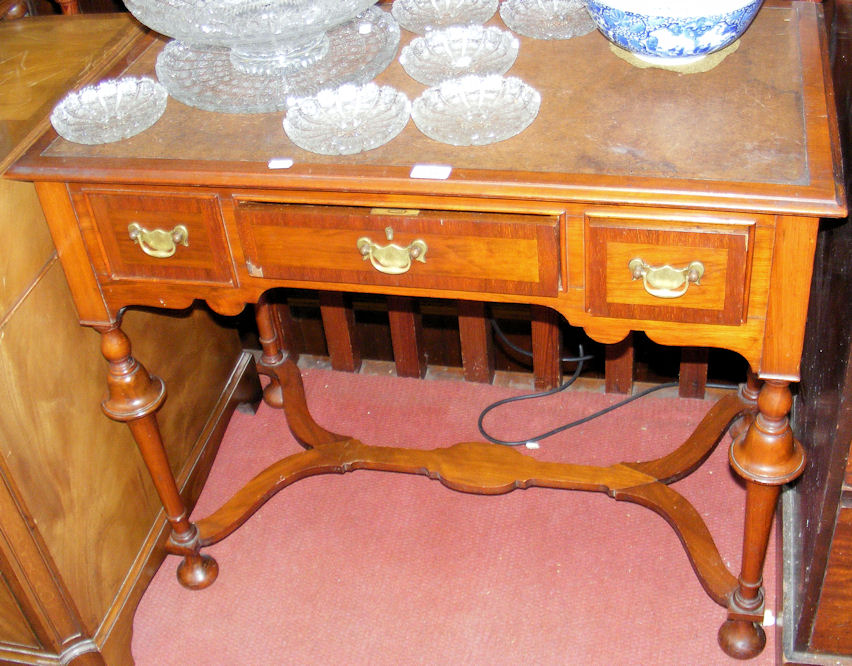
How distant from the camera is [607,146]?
1247 mm

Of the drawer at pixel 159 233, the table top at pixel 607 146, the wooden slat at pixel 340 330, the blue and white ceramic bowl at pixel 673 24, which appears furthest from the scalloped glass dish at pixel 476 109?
the wooden slat at pixel 340 330

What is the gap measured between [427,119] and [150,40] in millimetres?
568

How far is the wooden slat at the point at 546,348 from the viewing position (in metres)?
2.03

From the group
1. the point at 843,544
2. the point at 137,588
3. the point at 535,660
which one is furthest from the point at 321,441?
the point at 843,544

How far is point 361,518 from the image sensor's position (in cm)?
196

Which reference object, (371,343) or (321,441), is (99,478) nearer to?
(321,441)

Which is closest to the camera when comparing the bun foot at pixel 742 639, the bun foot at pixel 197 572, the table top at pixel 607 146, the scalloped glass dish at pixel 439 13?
the table top at pixel 607 146

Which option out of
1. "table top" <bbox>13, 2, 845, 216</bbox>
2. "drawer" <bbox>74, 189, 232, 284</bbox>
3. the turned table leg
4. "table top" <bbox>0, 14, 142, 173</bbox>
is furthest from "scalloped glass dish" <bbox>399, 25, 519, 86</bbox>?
the turned table leg

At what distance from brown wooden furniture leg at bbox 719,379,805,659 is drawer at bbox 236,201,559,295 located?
0.35 meters

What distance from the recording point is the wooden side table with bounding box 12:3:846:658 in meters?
1.19

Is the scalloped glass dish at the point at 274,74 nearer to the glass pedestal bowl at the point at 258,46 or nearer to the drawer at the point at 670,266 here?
the glass pedestal bowl at the point at 258,46

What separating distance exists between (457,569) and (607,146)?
90 centimetres

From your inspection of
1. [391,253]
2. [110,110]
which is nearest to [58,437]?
[110,110]

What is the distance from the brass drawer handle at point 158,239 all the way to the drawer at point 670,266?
0.54 meters
